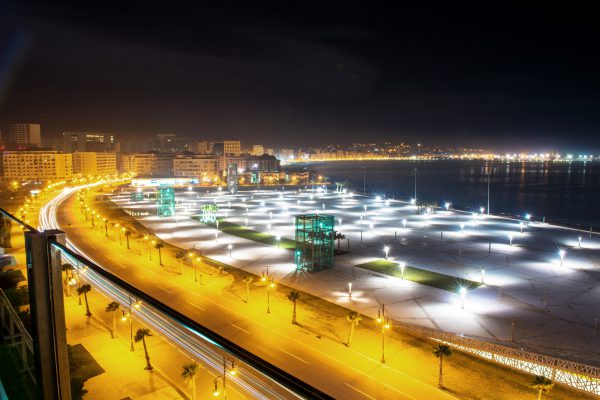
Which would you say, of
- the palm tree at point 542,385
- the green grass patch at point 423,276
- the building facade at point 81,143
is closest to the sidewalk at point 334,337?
the palm tree at point 542,385

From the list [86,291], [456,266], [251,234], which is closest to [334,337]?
[86,291]

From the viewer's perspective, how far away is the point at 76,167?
5625 inches

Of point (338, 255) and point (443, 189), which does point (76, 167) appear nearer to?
point (443, 189)

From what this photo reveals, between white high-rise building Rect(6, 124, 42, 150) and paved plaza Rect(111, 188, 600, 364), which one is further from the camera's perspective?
white high-rise building Rect(6, 124, 42, 150)

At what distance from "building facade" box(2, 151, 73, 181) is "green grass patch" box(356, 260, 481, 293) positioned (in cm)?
12300

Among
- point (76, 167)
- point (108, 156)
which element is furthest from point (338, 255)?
point (108, 156)

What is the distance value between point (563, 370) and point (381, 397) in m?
6.87

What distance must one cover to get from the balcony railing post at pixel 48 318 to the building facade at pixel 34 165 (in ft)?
461

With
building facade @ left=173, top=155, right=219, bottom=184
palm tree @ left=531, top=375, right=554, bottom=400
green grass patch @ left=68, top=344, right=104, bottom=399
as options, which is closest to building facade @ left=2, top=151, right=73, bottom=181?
building facade @ left=173, top=155, right=219, bottom=184

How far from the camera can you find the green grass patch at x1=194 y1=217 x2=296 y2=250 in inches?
1489

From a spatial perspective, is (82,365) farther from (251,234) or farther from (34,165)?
(34,165)

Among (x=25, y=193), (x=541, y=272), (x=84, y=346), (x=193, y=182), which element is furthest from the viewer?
(x=193, y=182)

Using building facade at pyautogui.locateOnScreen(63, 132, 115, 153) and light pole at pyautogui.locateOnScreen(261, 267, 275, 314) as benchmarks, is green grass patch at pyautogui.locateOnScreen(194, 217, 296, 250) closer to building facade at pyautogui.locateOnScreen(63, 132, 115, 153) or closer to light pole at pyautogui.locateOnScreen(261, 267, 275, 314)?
light pole at pyautogui.locateOnScreen(261, 267, 275, 314)

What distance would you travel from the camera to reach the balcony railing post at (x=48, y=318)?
265 centimetres
